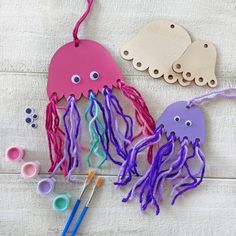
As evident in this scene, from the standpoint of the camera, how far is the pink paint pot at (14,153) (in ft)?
2.25

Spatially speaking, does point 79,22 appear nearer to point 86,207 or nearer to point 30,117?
point 30,117

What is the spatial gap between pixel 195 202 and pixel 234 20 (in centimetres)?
35

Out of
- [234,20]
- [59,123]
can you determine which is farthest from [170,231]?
[234,20]

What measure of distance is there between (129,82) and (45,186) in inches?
9.3

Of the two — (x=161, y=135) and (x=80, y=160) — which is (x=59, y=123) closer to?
(x=80, y=160)

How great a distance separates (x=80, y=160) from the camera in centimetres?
70

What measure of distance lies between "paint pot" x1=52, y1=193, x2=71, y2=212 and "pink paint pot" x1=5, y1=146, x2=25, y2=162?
0.31 feet

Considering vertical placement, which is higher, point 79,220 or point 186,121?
point 186,121

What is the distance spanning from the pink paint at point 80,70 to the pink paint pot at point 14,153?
0.11m

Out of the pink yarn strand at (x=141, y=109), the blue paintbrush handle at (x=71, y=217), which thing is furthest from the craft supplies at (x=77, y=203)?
the pink yarn strand at (x=141, y=109)

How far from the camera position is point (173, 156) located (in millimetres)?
703

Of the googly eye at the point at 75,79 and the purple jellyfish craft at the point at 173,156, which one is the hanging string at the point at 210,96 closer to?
the purple jellyfish craft at the point at 173,156

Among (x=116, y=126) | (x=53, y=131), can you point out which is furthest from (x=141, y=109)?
(x=53, y=131)

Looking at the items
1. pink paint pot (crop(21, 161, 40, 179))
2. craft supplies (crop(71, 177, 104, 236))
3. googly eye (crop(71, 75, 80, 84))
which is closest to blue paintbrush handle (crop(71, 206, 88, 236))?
craft supplies (crop(71, 177, 104, 236))
